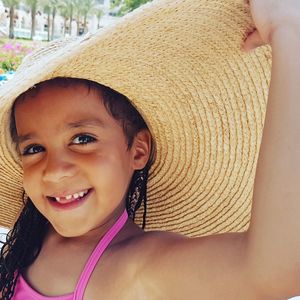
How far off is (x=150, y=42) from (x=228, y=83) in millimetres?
177

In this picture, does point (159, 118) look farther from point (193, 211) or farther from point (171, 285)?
point (171, 285)

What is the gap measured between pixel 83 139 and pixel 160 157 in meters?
0.26

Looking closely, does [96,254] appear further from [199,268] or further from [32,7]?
[32,7]

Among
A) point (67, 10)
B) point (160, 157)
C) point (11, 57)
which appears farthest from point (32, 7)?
point (160, 157)

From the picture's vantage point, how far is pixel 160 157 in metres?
1.40

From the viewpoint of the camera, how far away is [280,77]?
2.86ft

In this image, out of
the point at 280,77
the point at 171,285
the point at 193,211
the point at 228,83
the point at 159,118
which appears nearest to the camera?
the point at 280,77

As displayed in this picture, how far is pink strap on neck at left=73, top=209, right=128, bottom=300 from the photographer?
121 cm

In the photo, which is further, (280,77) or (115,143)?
(115,143)

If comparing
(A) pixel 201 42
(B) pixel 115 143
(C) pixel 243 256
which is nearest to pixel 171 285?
(C) pixel 243 256

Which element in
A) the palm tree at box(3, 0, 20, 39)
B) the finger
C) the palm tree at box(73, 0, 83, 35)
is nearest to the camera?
the finger

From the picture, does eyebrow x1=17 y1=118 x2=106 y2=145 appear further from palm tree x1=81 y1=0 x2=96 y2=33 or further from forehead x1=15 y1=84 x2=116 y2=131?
palm tree x1=81 y1=0 x2=96 y2=33

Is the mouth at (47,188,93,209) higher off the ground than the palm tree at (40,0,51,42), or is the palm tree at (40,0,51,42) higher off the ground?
the palm tree at (40,0,51,42)

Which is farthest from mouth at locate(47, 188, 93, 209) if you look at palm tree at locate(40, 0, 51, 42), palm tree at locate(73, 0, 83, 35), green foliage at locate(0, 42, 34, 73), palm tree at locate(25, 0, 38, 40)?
palm tree at locate(73, 0, 83, 35)
